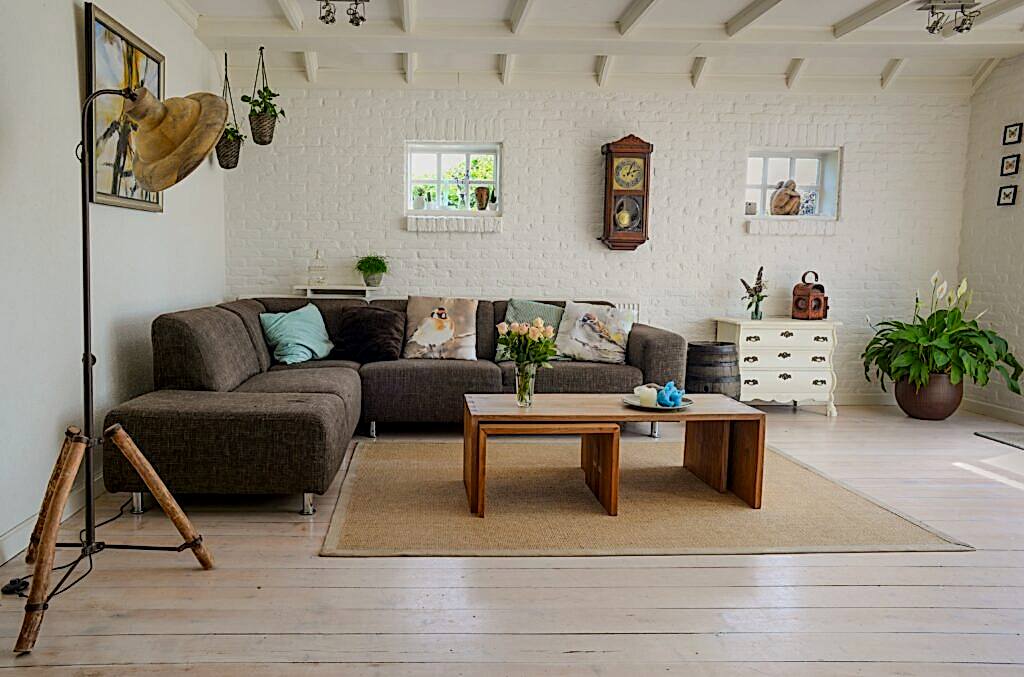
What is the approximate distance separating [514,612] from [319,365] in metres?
2.96

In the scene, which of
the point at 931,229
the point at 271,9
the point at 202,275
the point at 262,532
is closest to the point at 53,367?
the point at 262,532

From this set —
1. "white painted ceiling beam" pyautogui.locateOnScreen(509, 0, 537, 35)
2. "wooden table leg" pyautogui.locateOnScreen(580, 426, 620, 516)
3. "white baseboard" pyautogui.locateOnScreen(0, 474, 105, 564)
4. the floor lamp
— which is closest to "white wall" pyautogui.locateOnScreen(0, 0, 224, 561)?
"white baseboard" pyautogui.locateOnScreen(0, 474, 105, 564)

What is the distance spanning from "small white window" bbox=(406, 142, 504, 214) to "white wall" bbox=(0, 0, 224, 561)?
2.40m

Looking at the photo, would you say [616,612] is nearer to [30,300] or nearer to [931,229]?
[30,300]

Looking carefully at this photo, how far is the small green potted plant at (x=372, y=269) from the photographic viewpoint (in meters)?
6.29

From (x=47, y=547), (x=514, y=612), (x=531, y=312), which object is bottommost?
(x=514, y=612)

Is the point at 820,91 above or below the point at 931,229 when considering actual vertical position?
above

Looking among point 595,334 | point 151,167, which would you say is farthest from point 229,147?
point 151,167

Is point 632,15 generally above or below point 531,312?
above

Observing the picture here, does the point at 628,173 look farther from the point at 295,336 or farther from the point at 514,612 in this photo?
the point at 514,612

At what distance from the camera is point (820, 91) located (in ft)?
21.6

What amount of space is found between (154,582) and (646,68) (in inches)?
202

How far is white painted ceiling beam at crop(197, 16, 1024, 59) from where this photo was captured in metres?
5.44

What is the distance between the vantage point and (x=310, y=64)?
20.1 feet
